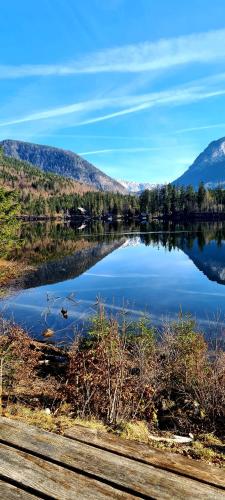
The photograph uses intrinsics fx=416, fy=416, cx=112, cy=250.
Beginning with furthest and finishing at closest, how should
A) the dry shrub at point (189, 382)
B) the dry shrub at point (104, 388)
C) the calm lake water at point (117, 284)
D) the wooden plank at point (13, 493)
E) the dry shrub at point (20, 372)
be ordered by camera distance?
the calm lake water at point (117, 284) → the dry shrub at point (20, 372) → the dry shrub at point (189, 382) → the dry shrub at point (104, 388) → the wooden plank at point (13, 493)

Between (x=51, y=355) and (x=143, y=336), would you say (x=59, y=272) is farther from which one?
(x=143, y=336)

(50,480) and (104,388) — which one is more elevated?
(50,480)

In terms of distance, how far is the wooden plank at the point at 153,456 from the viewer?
13.9 ft

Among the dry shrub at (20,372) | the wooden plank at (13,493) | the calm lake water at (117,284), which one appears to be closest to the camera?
the wooden plank at (13,493)

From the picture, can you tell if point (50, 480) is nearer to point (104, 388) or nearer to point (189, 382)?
point (104, 388)

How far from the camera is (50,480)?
3.95 meters

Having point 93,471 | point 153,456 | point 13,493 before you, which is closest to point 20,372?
point 153,456

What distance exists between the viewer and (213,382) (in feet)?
46.4

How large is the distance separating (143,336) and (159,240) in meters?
96.0

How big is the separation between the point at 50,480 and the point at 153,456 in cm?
124

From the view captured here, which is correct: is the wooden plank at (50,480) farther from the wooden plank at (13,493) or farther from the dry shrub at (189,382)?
the dry shrub at (189,382)

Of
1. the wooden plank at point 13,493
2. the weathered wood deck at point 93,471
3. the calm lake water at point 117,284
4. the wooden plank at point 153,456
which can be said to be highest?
the wooden plank at point 13,493

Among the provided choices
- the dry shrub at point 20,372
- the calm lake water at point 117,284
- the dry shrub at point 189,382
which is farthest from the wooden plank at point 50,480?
the dry shrub at point 189,382

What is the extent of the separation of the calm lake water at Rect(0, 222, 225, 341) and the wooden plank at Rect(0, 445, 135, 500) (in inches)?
365
